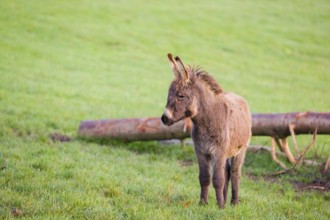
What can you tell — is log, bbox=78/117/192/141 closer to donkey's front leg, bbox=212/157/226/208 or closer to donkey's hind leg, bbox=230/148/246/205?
donkey's hind leg, bbox=230/148/246/205

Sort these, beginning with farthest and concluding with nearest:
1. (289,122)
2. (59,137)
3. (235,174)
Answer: (59,137), (289,122), (235,174)

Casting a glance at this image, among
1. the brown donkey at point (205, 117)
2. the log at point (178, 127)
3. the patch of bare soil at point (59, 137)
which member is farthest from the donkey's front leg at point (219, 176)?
the patch of bare soil at point (59, 137)

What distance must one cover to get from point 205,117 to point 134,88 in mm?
15374

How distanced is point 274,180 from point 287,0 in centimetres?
4324

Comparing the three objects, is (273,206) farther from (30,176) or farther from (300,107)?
(300,107)

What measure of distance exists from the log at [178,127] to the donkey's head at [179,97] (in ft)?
15.2

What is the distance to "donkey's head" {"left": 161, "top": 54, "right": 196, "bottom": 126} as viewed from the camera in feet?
25.5

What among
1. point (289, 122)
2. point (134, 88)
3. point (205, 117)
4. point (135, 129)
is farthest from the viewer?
point (134, 88)

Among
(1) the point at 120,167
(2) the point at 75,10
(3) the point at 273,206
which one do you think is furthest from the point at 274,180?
(2) the point at 75,10

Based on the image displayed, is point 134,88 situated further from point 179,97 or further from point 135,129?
point 179,97

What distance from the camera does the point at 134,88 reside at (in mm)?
23219

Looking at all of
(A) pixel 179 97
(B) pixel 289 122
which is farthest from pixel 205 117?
(B) pixel 289 122

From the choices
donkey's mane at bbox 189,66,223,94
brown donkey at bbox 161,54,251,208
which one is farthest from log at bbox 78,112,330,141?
donkey's mane at bbox 189,66,223,94

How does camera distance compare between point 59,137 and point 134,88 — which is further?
point 134,88
